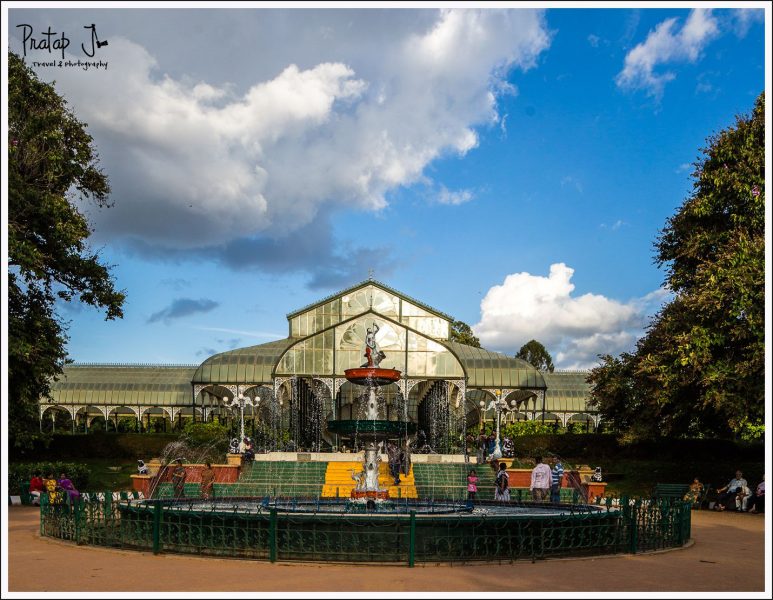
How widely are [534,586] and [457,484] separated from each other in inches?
742

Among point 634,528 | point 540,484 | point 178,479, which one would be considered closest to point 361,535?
point 634,528

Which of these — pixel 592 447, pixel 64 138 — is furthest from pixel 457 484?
pixel 64 138

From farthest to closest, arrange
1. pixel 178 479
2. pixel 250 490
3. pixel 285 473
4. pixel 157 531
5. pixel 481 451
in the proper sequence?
1. pixel 481 451
2. pixel 285 473
3. pixel 250 490
4. pixel 178 479
5. pixel 157 531

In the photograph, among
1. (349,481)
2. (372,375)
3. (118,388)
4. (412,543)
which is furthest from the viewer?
(118,388)

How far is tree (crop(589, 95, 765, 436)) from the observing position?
2527 cm

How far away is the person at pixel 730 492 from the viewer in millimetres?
26219

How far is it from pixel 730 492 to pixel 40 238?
2338 cm

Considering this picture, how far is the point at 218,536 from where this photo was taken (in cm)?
1348

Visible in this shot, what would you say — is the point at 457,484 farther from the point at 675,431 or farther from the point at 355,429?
the point at 355,429

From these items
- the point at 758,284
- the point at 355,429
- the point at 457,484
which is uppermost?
the point at 758,284

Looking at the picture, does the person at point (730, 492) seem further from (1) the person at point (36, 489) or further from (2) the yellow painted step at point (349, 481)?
(1) the person at point (36, 489)

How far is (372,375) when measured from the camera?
67.3 feet

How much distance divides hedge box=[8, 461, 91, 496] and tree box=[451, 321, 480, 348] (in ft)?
116

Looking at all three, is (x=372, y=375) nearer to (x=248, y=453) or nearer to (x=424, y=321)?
(x=248, y=453)
